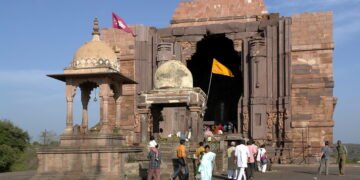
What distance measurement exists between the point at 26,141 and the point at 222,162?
74.3ft

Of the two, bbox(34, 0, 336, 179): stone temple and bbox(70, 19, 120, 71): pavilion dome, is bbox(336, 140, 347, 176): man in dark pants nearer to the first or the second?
bbox(34, 0, 336, 179): stone temple

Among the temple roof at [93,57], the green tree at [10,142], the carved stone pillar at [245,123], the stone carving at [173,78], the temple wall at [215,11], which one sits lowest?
the green tree at [10,142]

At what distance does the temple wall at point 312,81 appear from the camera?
94.7ft

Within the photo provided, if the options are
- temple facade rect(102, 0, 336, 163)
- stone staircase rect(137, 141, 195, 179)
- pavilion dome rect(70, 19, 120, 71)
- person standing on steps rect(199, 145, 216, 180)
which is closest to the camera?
person standing on steps rect(199, 145, 216, 180)

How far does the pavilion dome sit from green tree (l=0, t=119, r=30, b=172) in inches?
700

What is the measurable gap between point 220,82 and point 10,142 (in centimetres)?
1626

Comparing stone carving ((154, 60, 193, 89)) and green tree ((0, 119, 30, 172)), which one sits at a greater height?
stone carving ((154, 60, 193, 89))

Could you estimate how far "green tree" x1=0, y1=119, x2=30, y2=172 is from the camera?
34.5 meters

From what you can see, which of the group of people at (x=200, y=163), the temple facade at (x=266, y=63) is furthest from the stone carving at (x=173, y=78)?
the temple facade at (x=266, y=63)

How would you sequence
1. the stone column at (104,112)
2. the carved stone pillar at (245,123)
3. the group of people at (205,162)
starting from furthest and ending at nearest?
the carved stone pillar at (245,123) < the stone column at (104,112) < the group of people at (205,162)

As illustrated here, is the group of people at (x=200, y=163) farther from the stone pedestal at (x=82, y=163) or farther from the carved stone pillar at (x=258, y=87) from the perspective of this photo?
the carved stone pillar at (x=258, y=87)

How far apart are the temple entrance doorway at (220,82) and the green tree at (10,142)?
13.2 m

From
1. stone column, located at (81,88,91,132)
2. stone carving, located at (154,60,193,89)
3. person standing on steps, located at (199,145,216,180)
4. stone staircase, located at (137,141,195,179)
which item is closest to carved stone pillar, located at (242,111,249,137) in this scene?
stone carving, located at (154,60,193,89)

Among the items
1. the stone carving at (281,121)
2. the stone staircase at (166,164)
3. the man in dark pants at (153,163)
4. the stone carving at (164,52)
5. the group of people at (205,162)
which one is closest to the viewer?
the group of people at (205,162)
